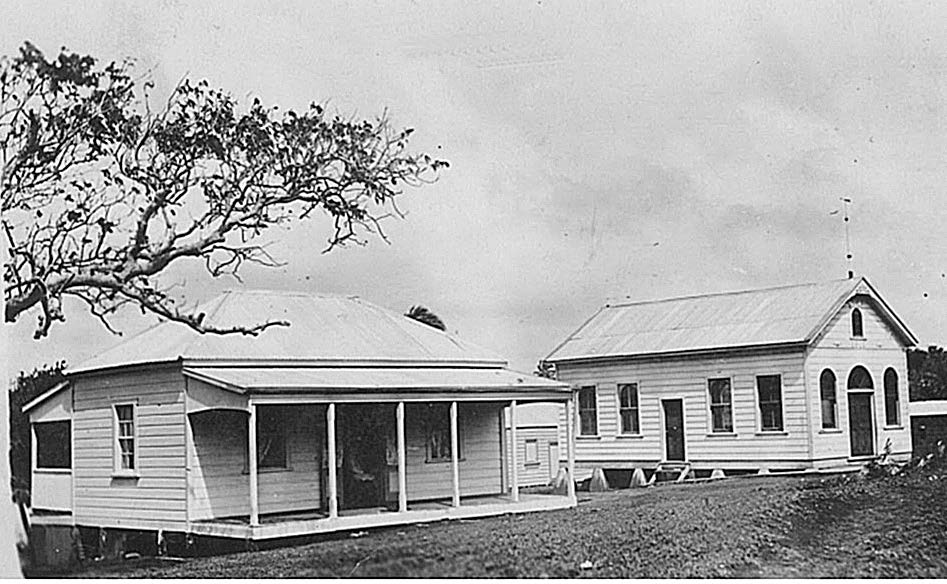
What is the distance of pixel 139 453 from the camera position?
724 inches

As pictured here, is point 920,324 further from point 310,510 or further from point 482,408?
point 310,510

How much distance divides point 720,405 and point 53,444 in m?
9.00

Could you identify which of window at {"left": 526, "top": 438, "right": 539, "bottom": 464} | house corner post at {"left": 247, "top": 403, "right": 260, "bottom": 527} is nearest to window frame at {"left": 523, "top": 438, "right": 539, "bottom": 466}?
window at {"left": 526, "top": 438, "right": 539, "bottom": 464}

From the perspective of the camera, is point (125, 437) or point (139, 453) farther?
point (125, 437)

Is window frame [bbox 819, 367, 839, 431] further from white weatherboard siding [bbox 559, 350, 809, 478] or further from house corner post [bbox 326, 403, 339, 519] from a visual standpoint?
house corner post [bbox 326, 403, 339, 519]

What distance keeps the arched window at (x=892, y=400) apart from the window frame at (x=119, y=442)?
9155 millimetres

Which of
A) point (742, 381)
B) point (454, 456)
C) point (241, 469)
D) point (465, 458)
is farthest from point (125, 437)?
point (742, 381)

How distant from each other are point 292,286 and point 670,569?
4.94 m

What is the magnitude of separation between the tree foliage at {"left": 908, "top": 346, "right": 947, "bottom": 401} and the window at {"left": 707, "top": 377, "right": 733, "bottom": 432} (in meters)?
2.55

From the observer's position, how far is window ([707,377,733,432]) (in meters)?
21.9

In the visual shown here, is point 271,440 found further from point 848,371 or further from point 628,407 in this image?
point 848,371

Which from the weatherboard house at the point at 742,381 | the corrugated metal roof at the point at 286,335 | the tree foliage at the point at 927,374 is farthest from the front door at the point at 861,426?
the corrugated metal roof at the point at 286,335

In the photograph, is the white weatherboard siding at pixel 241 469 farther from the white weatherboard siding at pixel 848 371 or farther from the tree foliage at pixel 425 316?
the white weatherboard siding at pixel 848 371

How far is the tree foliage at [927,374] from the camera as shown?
19312 mm
